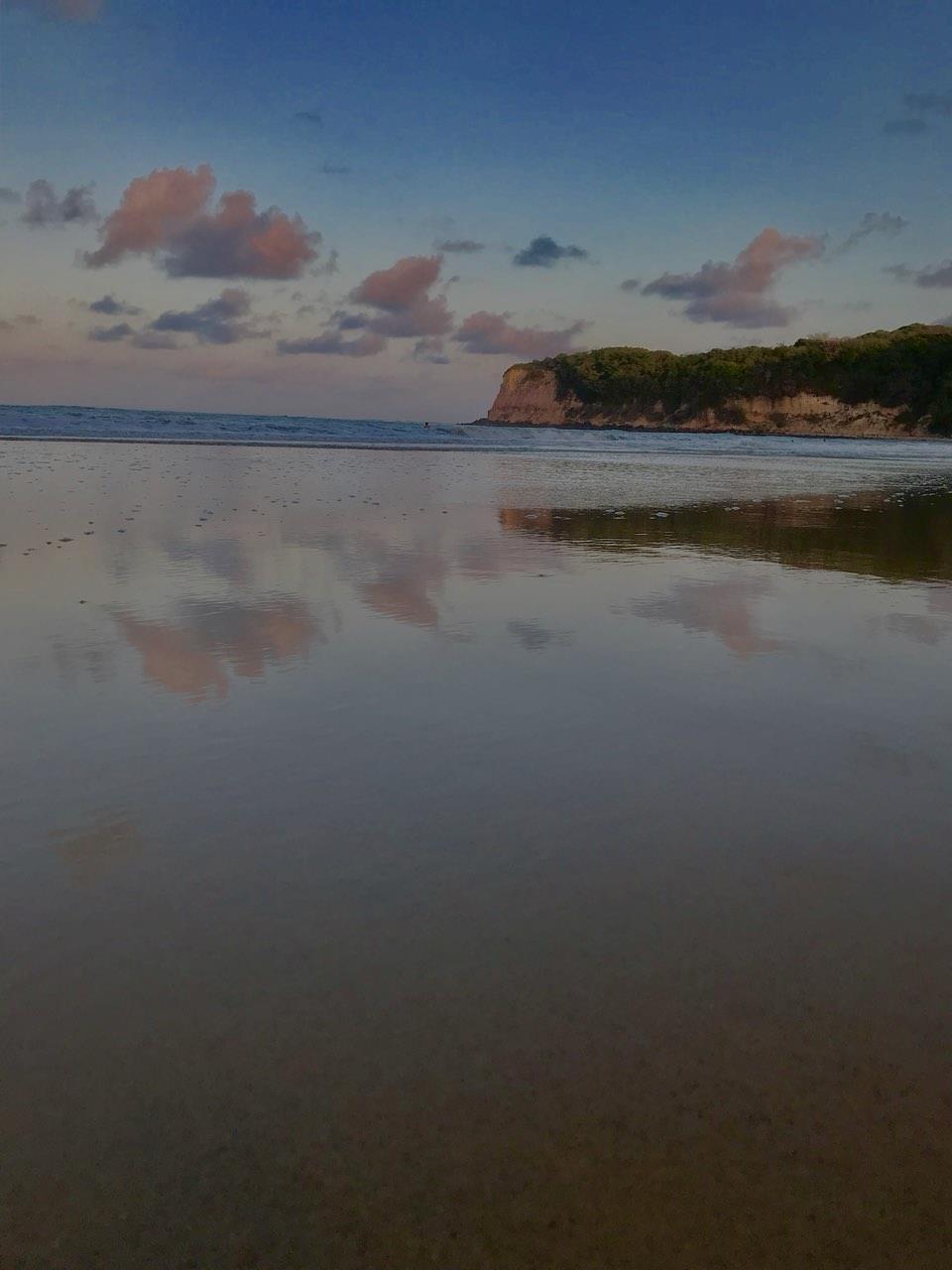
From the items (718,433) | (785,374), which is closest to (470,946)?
(718,433)

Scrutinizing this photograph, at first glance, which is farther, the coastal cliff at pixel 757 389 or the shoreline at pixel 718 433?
the coastal cliff at pixel 757 389

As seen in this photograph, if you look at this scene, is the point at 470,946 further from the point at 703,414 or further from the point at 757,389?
the point at 703,414

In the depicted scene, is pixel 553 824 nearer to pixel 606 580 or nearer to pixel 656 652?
pixel 656 652

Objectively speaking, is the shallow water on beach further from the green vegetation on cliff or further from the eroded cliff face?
the eroded cliff face

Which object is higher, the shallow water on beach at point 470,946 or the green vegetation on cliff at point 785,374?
the green vegetation on cliff at point 785,374

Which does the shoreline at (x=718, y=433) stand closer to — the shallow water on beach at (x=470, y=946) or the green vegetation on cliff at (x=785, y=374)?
the green vegetation on cliff at (x=785, y=374)

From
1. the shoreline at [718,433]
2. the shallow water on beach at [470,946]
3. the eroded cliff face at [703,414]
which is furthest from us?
the eroded cliff face at [703,414]

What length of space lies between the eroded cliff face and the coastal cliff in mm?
140

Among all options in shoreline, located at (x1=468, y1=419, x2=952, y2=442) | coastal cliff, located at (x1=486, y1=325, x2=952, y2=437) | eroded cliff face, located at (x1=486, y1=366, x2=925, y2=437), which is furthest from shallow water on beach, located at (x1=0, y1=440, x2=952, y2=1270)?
eroded cliff face, located at (x1=486, y1=366, x2=925, y2=437)

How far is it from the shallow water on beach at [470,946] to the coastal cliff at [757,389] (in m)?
110

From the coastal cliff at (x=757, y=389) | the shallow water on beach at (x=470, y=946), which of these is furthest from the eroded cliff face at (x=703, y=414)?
the shallow water on beach at (x=470, y=946)

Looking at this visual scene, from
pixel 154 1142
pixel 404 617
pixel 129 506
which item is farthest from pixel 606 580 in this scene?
pixel 129 506

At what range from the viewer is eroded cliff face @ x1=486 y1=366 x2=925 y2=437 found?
362ft

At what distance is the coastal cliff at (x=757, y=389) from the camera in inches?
4168
